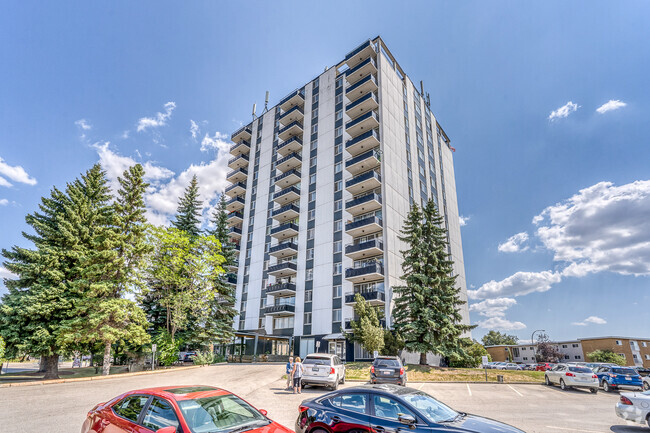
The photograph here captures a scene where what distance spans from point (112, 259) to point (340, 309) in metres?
23.0

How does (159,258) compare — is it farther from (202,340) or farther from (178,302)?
(202,340)

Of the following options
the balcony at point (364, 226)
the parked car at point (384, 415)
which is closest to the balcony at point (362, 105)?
the balcony at point (364, 226)

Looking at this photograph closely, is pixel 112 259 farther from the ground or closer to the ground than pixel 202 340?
farther from the ground

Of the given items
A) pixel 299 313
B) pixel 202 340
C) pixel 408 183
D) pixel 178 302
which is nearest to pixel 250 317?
pixel 299 313

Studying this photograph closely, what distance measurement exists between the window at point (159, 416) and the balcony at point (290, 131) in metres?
50.1

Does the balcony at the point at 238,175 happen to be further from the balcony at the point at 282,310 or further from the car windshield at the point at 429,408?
the car windshield at the point at 429,408

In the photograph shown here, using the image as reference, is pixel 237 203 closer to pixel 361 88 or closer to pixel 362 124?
pixel 362 124

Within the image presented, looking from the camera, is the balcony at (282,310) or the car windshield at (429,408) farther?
the balcony at (282,310)

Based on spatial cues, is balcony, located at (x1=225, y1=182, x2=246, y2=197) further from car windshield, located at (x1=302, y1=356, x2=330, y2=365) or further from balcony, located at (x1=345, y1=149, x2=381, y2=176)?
car windshield, located at (x1=302, y1=356, x2=330, y2=365)

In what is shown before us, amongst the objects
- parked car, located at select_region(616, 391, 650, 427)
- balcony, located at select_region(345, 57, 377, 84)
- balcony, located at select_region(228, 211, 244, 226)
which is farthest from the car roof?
balcony, located at select_region(228, 211, 244, 226)

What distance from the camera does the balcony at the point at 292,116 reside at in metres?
53.7

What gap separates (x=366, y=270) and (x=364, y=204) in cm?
795

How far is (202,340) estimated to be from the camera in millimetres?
32781

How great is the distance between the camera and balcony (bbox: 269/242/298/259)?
4542 cm
